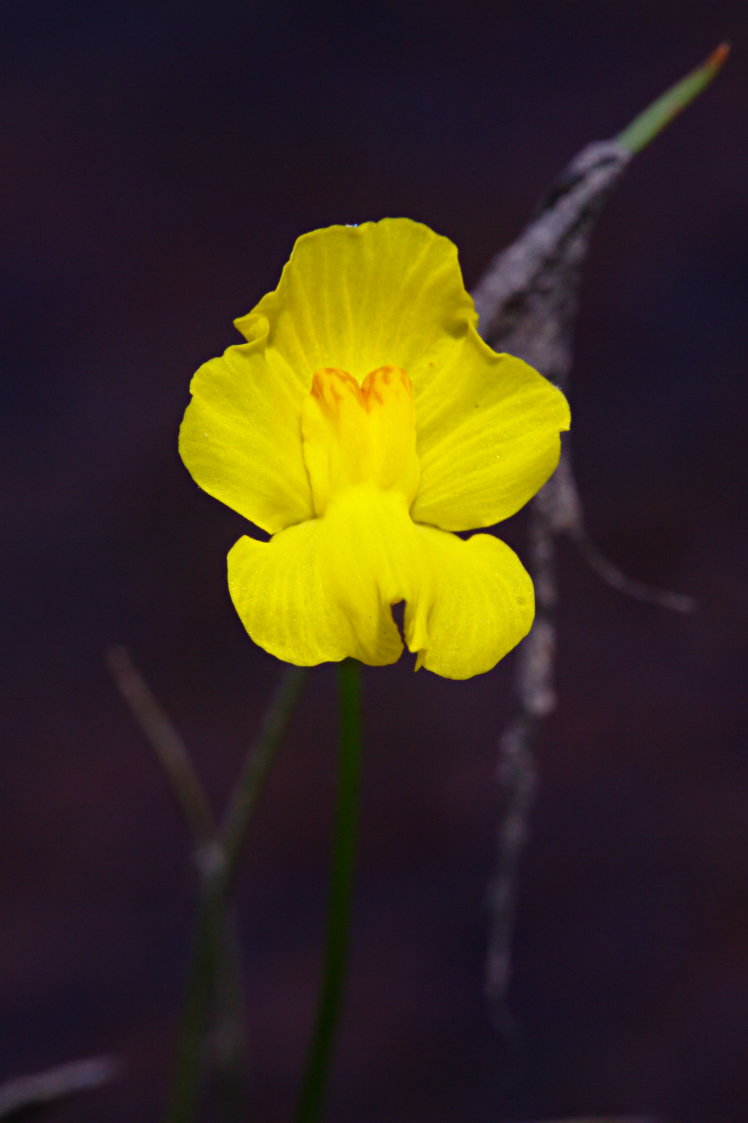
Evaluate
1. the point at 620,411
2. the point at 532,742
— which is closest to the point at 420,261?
the point at 532,742

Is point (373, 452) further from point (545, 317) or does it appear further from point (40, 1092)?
point (40, 1092)

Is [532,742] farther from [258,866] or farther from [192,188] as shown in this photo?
[192,188]

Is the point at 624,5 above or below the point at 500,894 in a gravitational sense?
above

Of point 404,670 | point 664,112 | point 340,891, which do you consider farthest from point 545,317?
point 404,670

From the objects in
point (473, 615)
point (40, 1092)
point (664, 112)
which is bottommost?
point (40, 1092)

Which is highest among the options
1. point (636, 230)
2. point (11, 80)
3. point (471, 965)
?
point (11, 80)

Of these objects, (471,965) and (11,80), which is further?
(11,80)

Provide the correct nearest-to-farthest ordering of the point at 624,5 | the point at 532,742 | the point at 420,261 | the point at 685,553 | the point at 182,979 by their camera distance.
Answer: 1. the point at 420,261
2. the point at 532,742
3. the point at 182,979
4. the point at 685,553
5. the point at 624,5
